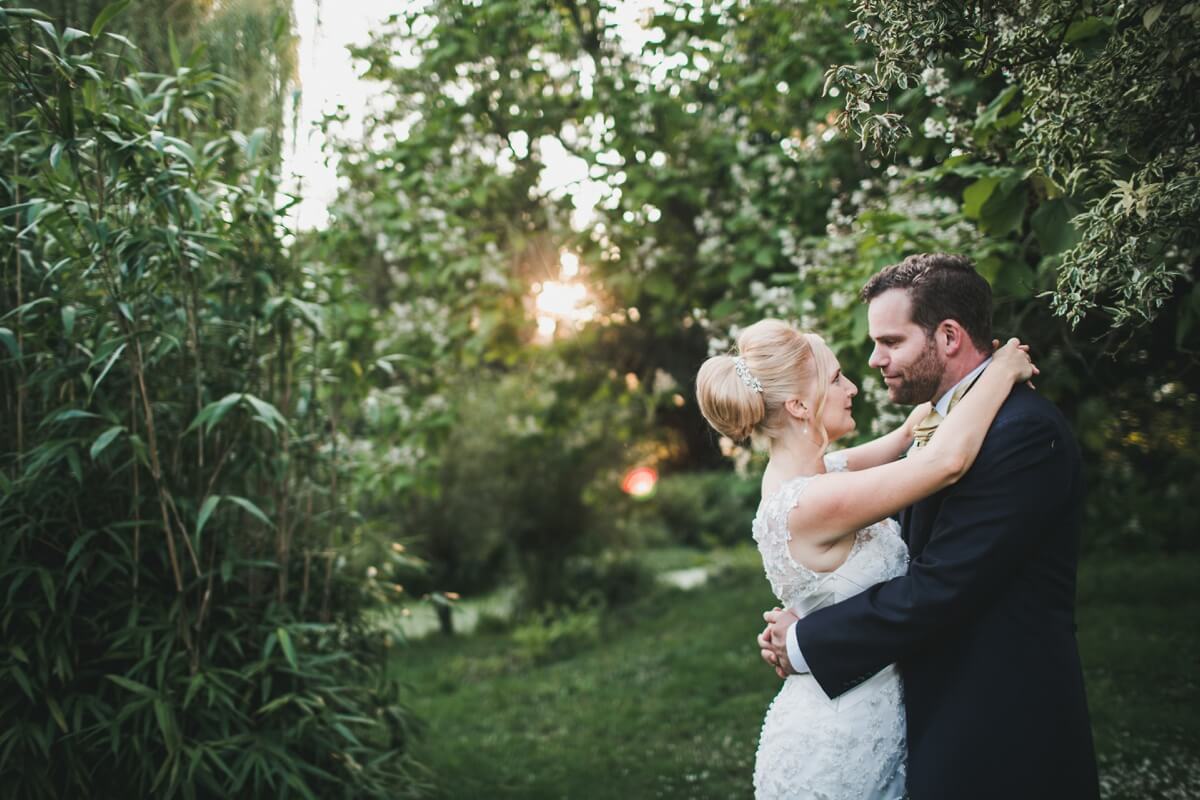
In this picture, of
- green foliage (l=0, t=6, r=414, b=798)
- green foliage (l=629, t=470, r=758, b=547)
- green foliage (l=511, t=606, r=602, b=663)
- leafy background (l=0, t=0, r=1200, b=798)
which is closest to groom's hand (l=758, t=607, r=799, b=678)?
leafy background (l=0, t=0, r=1200, b=798)

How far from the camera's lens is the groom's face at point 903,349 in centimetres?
222

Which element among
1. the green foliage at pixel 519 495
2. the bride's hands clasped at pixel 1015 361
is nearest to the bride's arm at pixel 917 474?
the bride's hands clasped at pixel 1015 361

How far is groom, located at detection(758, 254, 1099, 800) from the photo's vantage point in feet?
6.55

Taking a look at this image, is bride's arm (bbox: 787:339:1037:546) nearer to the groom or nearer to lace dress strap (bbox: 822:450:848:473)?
the groom

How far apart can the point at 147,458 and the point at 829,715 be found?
2.63 metres

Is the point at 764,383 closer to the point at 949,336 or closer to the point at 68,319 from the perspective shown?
the point at 949,336

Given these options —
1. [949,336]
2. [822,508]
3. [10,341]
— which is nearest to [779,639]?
[822,508]

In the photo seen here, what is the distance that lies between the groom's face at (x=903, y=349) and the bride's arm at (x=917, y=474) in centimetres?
16

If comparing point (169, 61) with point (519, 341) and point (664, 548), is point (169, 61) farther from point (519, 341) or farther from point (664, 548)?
point (664, 548)

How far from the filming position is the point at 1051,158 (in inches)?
89.3

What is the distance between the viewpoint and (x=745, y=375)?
2.36 m

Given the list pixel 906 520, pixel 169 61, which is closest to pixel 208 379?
pixel 169 61

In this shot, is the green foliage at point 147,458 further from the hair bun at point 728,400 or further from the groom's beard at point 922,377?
the groom's beard at point 922,377

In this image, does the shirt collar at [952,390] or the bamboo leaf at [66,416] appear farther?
the bamboo leaf at [66,416]
